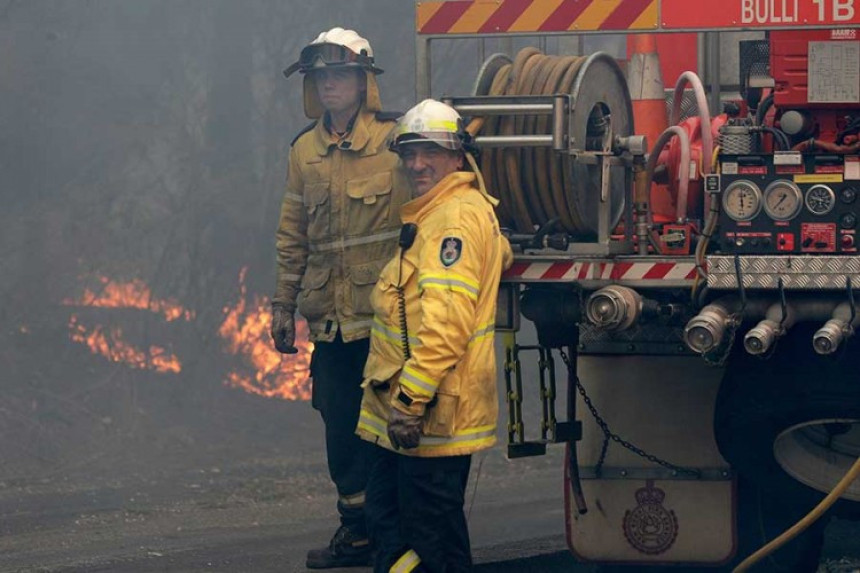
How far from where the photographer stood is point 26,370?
11656mm

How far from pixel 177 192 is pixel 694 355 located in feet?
22.9

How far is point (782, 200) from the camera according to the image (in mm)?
6027

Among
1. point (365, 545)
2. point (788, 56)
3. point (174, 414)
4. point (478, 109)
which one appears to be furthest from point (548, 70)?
point (174, 414)

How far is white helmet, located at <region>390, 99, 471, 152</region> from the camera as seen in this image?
20.7 feet

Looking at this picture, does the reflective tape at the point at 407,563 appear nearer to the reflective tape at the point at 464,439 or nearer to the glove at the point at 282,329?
the reflective tape at the point at 464,439

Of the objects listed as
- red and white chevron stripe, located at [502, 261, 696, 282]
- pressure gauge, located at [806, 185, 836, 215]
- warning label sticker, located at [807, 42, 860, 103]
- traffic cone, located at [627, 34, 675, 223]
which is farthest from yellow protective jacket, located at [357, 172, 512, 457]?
traffic cone, located at [627, 34, 675, 223]

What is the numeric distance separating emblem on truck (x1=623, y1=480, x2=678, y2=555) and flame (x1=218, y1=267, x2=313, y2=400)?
5543 millimetres

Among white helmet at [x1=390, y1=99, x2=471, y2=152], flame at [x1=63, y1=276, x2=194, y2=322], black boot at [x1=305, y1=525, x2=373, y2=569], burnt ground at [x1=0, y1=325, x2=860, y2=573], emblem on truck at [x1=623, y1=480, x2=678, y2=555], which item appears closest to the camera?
white helmet at [x1=390, y1=99, x2=471, y2=152]

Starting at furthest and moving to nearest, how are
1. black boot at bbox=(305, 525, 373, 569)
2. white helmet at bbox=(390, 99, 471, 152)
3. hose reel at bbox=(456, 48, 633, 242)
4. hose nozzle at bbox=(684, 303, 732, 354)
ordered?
black boot at bbox=(305, 525, 373, 569)
hose reel at bbox=(456, 48, 633, 242)
white helmet at bbox=(390, 99, 471, 152)
hose nozzle at bbox=(684, 303, 732, 354)

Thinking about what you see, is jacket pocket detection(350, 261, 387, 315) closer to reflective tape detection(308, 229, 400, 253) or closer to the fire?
reflective tape detection(308, 229, 400, 253)

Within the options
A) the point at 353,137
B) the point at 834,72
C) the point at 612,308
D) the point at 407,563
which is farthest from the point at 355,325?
the point at 834,72

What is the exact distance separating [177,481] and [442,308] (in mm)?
4676

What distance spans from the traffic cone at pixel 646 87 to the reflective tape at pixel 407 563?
2485 mm

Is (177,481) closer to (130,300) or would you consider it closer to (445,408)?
(130,300)
